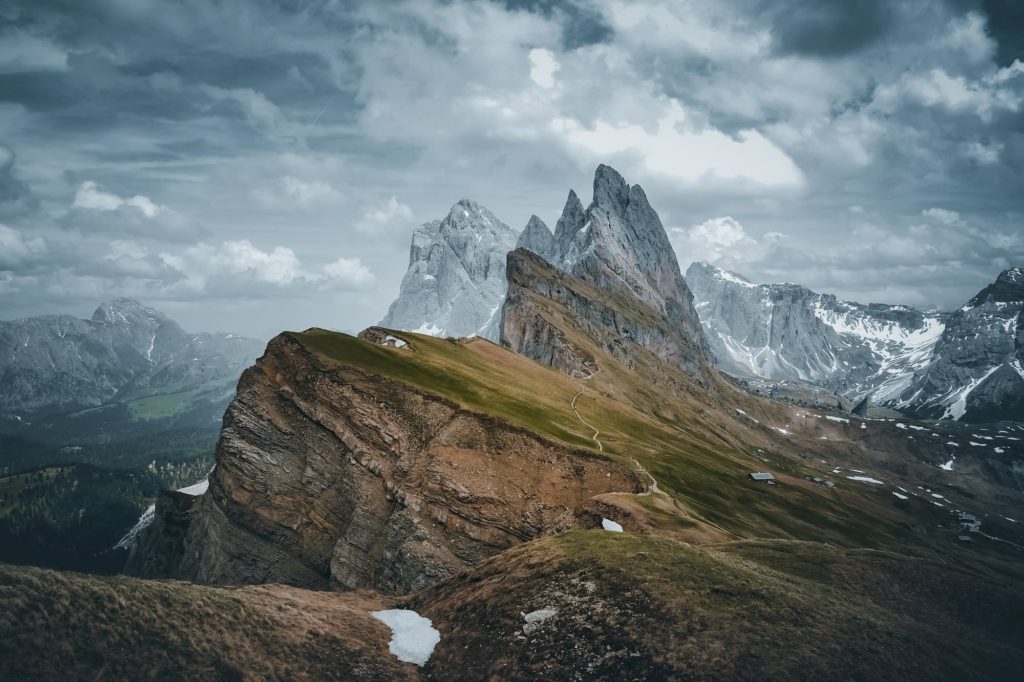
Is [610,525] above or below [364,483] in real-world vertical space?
above

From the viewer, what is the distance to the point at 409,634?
30688mm

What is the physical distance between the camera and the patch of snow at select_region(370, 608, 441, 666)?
28391 millimetres

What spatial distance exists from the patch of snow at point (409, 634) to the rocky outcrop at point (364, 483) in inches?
829

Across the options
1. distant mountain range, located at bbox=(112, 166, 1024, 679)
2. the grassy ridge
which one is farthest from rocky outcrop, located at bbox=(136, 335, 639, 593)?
the grassy ridge

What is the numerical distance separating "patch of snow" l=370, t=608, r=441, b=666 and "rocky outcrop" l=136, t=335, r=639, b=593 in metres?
21.0

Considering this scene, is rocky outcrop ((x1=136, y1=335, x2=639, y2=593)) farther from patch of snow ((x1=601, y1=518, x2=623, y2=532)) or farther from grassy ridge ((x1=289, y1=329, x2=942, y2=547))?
patch of snow ((x1=601, y1=518, x2=623, y2=532))

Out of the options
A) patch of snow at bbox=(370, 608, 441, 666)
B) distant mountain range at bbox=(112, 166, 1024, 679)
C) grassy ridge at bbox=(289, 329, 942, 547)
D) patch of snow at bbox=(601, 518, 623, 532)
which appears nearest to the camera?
distant mountain range at bbox=(112, 166, 1024, 679)

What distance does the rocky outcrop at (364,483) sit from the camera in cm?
5641

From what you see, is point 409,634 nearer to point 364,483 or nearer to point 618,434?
point 364,483

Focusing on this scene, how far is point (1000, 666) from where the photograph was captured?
2586 centimetres

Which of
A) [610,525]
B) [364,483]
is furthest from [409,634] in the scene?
[364,483]

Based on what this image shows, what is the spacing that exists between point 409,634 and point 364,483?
3433cm

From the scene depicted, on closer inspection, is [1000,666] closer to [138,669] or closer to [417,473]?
[138,669]

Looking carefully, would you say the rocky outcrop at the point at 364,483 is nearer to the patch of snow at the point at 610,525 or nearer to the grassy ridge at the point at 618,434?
the grassy ridge at the point at 618,434
